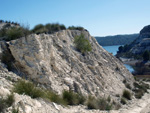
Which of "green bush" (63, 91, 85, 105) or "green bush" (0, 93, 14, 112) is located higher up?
"green bush" (0, 93, 14, 112)

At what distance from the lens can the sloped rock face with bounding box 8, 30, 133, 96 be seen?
9397mm

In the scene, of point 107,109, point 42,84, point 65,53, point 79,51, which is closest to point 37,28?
point 65,53

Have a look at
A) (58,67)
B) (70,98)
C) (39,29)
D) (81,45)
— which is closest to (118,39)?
(81,45)

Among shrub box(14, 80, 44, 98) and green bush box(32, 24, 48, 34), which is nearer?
shrub box(14, 80, 44, 98)

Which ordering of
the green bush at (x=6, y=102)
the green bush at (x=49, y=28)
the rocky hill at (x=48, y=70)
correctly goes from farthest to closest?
the green bush at (x=49, y=28) → the rocky hill at (x=48, y=70) → the green bush at (x=6, y=102)

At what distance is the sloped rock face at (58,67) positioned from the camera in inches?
370

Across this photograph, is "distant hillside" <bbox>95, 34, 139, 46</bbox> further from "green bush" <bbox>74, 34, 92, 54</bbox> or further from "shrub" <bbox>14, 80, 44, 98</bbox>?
"shrub" <bbox>14, 80, 44, 98</bbox>

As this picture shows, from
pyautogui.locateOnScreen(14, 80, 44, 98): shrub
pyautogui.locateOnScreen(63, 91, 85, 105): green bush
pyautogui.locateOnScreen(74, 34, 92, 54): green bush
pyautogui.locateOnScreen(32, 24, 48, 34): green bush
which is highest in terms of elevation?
pyautogui.locateOnScreen(32, 24, 48, 34): green bush

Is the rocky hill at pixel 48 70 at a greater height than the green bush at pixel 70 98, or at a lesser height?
greater

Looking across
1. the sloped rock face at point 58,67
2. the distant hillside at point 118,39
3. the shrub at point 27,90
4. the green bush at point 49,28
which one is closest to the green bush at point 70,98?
the sloped rock face at point 58,67

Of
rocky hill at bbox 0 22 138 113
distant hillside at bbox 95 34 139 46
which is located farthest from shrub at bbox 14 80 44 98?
distant hillside at bbox 95 34 139 46

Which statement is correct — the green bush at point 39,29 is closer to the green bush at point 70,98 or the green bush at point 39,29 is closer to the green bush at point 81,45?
Answer: the green bush at point 81,45

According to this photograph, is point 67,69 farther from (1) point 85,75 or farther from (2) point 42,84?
(2) point 42,84

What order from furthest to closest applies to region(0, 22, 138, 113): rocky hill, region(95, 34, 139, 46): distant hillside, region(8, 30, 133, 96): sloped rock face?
region(95, 34, 139, 46): distant hillside → region(8, 30, 133, 96): sloped rock face → region(0, 22, 138, 113): rocky hill
